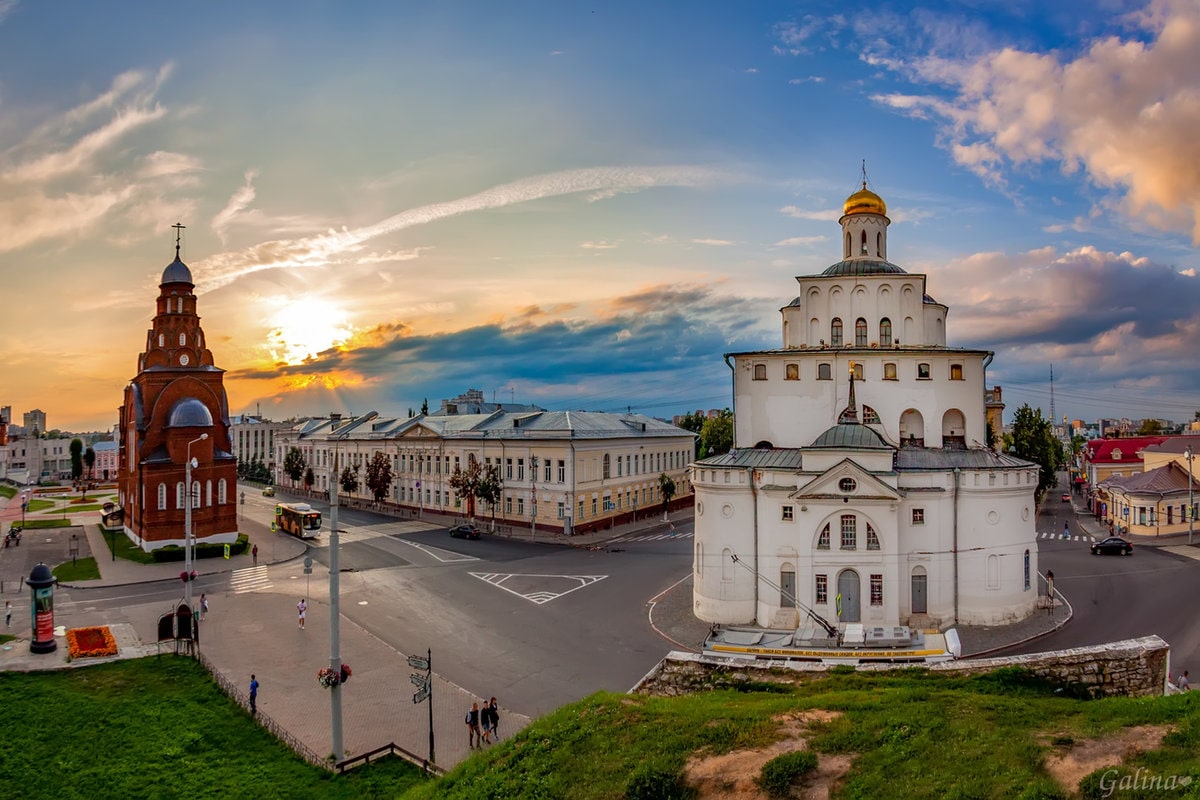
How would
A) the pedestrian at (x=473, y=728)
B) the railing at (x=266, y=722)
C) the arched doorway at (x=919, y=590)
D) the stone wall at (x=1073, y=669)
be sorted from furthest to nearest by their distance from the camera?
the arched doorway at (x=919, y=590), the pedestrian at (x=473, y=728), the railing at (x=266, y=722), the stone wall at (x=1073, y=669)

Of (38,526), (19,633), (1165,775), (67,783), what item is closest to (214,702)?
(67,783)

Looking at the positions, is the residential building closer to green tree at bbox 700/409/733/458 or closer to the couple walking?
green tree at bbox 700/409/733/458

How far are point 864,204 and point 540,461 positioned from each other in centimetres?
3086

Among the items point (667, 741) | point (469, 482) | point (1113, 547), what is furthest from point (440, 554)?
point (1113, 547)

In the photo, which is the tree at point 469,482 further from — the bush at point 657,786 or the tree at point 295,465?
the bush at point 657,786

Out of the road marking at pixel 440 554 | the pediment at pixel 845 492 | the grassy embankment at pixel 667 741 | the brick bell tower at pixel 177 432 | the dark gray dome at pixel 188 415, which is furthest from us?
the dark gray dome at pixel 188 415

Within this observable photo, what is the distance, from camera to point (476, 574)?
40.6m

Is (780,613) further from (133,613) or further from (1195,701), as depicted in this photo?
(133,613)

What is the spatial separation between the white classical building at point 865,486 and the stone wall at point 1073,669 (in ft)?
32.3

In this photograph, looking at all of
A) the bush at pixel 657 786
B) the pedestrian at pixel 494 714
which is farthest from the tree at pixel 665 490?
the bush at pixel 657 786

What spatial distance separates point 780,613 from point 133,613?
95.3ft

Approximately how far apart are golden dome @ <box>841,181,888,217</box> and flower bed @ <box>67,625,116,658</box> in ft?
125

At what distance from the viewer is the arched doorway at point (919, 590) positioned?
29.5m

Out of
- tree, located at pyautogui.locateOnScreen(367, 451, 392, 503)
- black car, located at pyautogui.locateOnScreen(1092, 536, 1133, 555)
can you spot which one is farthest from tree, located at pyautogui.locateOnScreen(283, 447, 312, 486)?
black car, located at pyautogui.locateOnScreen(1092, 536, 1133, 555)
